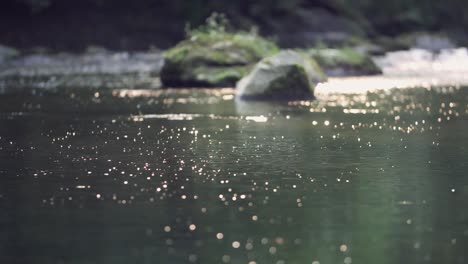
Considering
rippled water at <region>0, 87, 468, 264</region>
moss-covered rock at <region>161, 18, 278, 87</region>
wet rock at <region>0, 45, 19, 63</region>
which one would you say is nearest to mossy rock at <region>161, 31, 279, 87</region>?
moss-covered rock at <region>161, 18, 278, 87</region>

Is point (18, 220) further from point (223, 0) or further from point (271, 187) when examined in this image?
point (223, 0)

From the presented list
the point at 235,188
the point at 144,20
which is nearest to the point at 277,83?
the point at 235,188

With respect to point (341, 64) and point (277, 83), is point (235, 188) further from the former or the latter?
point (341, 64)

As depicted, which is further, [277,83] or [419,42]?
[419,42]

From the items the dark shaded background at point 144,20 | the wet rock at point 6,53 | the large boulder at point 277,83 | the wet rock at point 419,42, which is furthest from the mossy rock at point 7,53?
the wet rock at point 419,42

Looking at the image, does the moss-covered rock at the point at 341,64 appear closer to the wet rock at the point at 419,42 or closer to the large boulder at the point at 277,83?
the large boulder at the point at 277,83

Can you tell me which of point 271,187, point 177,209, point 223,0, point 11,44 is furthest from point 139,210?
point 223,0

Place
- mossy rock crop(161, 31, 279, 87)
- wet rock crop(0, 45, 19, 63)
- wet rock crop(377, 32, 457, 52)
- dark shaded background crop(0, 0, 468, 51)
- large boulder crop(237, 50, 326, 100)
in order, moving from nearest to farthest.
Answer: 1. large boulder crop(237, 50, 326, 100)
2. mossy rock crop(161, 31, 279, 87)
3. wet rock crop(0, 45, 19, 63)
4. dark shaded background crop(0, 0, 468, 51)
5. wet rock crop(377, 32, 457, 52)

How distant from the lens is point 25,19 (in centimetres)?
7712

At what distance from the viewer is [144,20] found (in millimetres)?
82125

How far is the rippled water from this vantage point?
1183 centimetres

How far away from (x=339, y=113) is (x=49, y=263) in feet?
65.7

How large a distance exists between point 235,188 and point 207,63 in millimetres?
29531

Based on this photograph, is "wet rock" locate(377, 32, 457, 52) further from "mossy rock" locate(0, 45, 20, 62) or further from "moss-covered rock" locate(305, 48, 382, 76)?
"mossy rock" locate(0, 45, 20, 62)
